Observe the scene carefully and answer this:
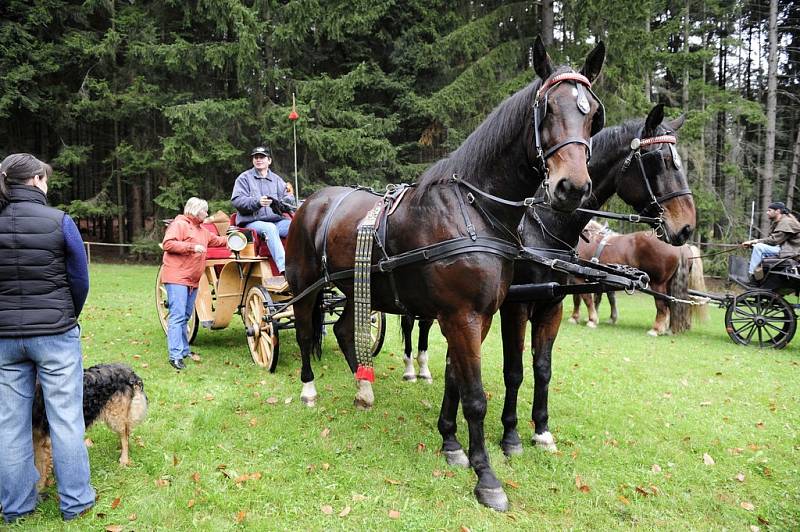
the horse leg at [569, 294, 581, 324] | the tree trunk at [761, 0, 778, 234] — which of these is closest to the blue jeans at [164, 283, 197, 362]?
the horse leg at [569, 294, 581, 324]

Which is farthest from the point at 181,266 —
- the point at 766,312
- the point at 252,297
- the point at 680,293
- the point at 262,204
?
the point at 766,312

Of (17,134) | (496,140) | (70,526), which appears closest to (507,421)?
(496,140)

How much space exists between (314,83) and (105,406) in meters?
15.1

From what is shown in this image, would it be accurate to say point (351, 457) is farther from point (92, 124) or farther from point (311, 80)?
point (92, 124)

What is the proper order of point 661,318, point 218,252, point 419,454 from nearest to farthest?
point 419,454
point 218,252
point 661,318

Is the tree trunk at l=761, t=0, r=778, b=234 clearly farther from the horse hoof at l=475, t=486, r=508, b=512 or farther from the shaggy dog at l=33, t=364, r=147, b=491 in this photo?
the shaggy dog at l=33, t=364, r=147, b=491

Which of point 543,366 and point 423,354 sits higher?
point 543,366

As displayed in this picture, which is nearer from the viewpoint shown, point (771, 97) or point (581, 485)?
point (581, 485)

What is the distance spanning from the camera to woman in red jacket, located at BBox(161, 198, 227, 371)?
18.9ft

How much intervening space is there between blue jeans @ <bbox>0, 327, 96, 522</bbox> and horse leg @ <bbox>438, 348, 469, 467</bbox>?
2439 mm

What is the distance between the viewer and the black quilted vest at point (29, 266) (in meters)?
2.63

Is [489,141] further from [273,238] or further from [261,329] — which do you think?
[261,329]

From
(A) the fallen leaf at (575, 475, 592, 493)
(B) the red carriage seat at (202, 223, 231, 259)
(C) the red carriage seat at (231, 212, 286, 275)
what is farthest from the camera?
(B) the red carriage seat at (202, 223, 231, 259)

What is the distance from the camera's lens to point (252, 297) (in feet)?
19.5
